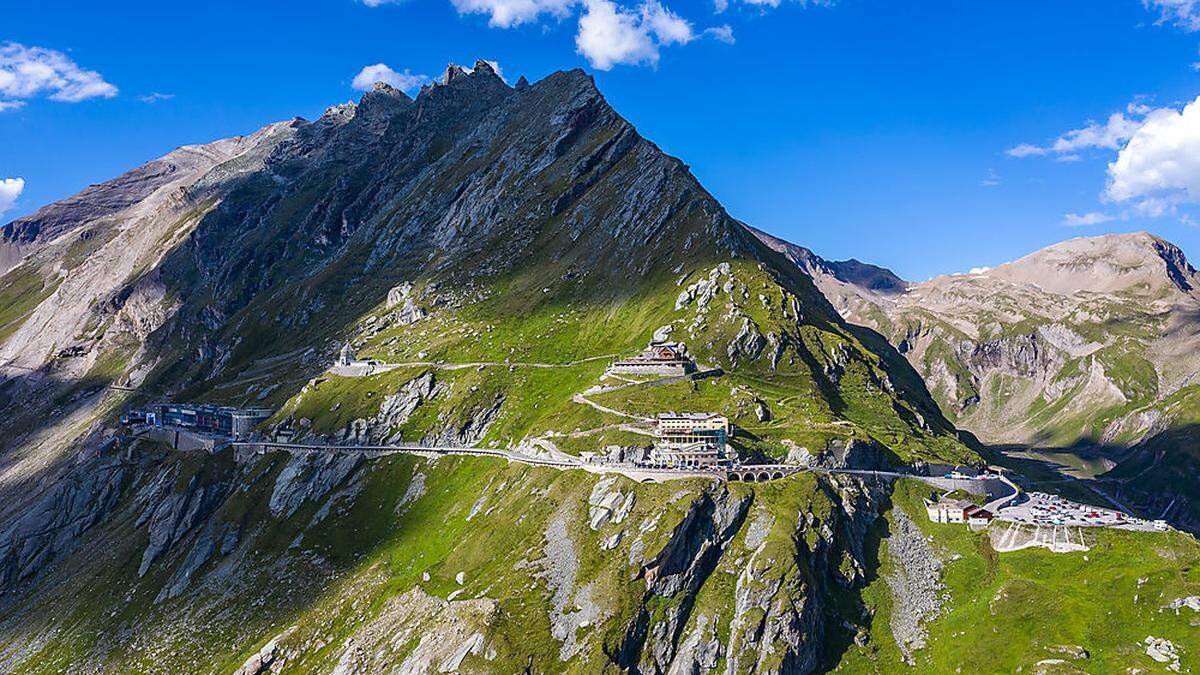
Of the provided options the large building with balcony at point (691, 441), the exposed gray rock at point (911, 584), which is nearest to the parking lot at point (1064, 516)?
the exposed gray rock at point (911, 584)

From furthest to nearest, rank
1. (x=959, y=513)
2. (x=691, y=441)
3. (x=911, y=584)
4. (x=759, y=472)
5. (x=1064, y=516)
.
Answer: (x=691, y=441)
(x=759, y=472)
(x=959, y=513)
(x=1064, y=516)
(x=911, y=584)

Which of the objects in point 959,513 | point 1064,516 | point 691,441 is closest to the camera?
point 1064,516

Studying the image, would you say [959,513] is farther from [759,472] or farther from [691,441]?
[691,441]

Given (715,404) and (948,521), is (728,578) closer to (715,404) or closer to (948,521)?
(948,521)

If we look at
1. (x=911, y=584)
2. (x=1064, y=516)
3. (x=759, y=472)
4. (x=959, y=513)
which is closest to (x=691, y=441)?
(x=759, y=472)

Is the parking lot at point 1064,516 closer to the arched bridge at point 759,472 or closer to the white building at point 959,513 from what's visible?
the white building at point 959,513

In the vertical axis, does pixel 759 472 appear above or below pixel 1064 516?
above

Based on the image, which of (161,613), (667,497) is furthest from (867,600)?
(161,613)

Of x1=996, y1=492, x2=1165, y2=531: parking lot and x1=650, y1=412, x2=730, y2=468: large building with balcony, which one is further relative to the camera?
x1=650, y1=412, x2=730, y2=468: large building with balcony

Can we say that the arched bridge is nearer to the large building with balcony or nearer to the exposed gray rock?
the large building with balcony

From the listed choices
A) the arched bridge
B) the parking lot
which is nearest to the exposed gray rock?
the parking lot
